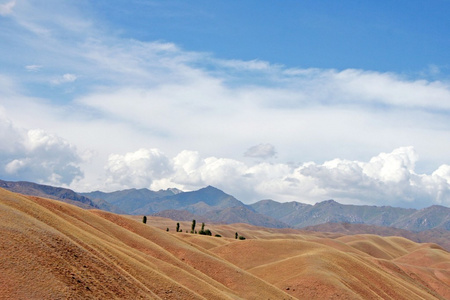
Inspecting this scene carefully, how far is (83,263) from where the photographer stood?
167ft

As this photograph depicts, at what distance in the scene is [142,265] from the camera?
6556cm

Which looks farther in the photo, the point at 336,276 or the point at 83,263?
the point at 336,276

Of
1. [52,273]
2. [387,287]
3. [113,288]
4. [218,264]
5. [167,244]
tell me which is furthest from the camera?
[387,287]

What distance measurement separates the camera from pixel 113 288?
164 feet

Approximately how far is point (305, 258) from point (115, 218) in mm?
43165

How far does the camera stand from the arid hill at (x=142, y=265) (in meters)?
45.0

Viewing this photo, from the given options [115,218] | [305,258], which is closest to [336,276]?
[305,258]

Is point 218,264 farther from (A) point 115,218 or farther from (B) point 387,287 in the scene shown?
(B) point 387,287

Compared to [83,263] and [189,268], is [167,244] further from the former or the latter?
[83,263]

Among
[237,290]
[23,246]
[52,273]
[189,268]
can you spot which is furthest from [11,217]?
[237,290]

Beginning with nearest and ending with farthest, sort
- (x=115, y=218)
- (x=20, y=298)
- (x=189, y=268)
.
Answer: (x=20, y=298), (x=189, y=268), (x=115, y=218)

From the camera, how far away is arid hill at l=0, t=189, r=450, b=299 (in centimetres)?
4497

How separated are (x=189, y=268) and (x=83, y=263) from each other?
32230mm

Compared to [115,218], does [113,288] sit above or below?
below
